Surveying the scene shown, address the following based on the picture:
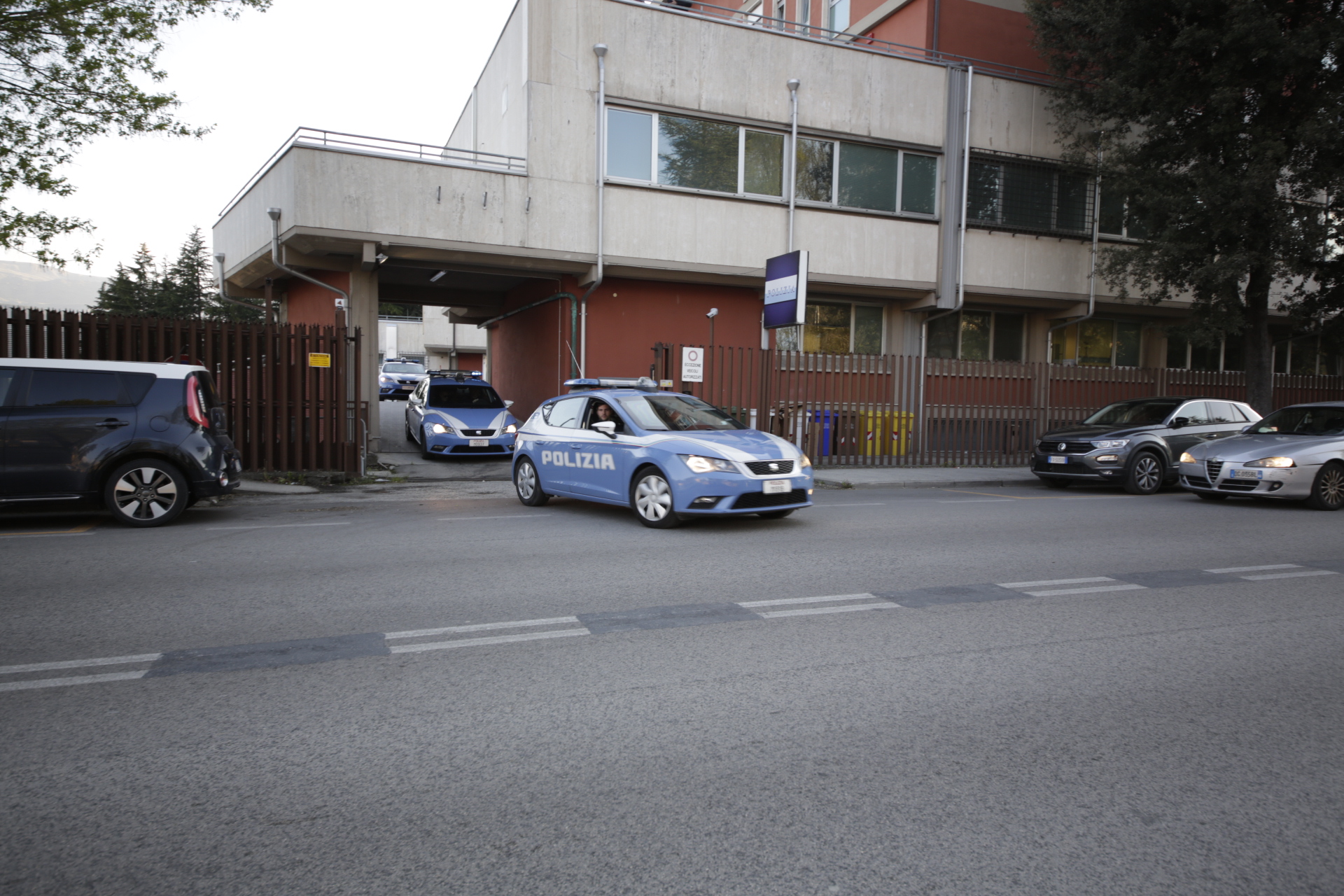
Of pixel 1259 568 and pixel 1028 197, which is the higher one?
pixel 1028 197

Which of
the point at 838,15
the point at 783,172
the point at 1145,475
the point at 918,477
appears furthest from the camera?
the point at 838,15

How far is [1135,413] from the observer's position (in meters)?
15.5

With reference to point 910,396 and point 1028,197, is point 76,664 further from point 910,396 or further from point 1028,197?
point 1028,197

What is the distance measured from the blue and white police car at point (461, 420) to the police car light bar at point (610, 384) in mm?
3233

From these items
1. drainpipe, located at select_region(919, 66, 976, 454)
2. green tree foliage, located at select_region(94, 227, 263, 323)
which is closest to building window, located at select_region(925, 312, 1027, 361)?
drainpipe, located at select_region(919, 66, 976, 454)

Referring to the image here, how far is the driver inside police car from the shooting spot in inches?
402

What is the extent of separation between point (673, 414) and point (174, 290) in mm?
60867

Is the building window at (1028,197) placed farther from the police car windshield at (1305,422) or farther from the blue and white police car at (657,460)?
the blue and white police car at (657,460)

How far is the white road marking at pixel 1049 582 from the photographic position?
269 inches

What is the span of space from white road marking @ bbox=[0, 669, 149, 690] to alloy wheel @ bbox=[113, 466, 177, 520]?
5435 millimetres

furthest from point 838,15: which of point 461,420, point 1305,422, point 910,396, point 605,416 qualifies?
point 605,416

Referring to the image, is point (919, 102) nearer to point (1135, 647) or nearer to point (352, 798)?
point (1135, 647)

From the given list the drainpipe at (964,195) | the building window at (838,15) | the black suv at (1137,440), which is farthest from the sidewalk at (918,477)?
the building window at (838,15)

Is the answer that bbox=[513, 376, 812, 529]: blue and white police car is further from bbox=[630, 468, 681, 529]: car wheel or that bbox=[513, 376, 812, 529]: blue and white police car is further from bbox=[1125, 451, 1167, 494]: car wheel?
bbox=[1125, 451, 1167, 494]: car wheel
